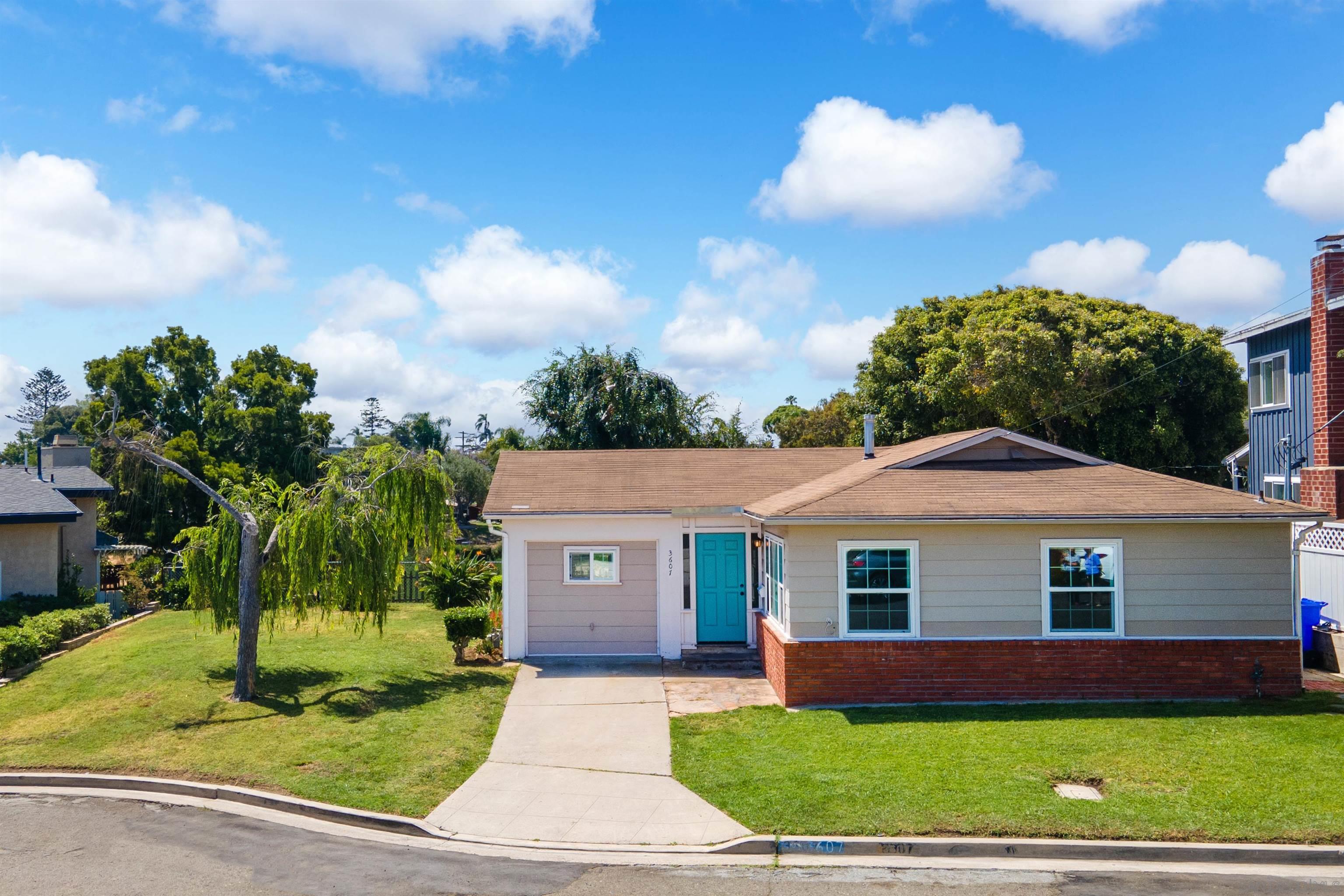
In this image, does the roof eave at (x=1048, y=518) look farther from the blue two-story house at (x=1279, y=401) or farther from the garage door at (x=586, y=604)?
the blue two-story house at (x=1279, y=401)

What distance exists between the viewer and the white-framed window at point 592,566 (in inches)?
641

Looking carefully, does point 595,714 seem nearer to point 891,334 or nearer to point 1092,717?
point 1092,717

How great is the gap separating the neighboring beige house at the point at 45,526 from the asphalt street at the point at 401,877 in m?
11.7

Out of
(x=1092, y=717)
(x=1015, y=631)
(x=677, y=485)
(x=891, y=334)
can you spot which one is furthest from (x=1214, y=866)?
(x=891, y=334)

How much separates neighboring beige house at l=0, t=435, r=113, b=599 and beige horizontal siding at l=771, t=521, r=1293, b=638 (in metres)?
15.9

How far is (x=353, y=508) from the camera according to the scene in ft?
44.9

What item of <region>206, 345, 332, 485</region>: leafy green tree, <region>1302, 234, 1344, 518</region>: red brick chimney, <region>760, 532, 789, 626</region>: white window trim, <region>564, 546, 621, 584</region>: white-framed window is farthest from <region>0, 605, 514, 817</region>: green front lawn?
<region>206, 345, 332, 485</region>: leafy green tree

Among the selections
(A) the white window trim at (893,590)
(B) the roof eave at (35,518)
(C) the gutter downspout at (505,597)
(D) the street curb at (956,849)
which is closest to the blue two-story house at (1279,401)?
(A) the white window trim at (893,590)

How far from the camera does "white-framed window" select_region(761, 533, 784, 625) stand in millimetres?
14055

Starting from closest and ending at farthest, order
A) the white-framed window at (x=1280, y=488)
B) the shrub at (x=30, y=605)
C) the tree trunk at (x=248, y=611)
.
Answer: the tree trunk at (x=248, y=611)
the shrub at (x=30, y=605)
the white-framed window at (x=1280, y=488)

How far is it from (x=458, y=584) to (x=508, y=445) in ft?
95.7

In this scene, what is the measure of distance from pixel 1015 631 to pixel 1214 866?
17.1 feet

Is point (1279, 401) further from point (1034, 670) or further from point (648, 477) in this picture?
point (648, 477)

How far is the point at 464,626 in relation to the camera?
15.7 metres
